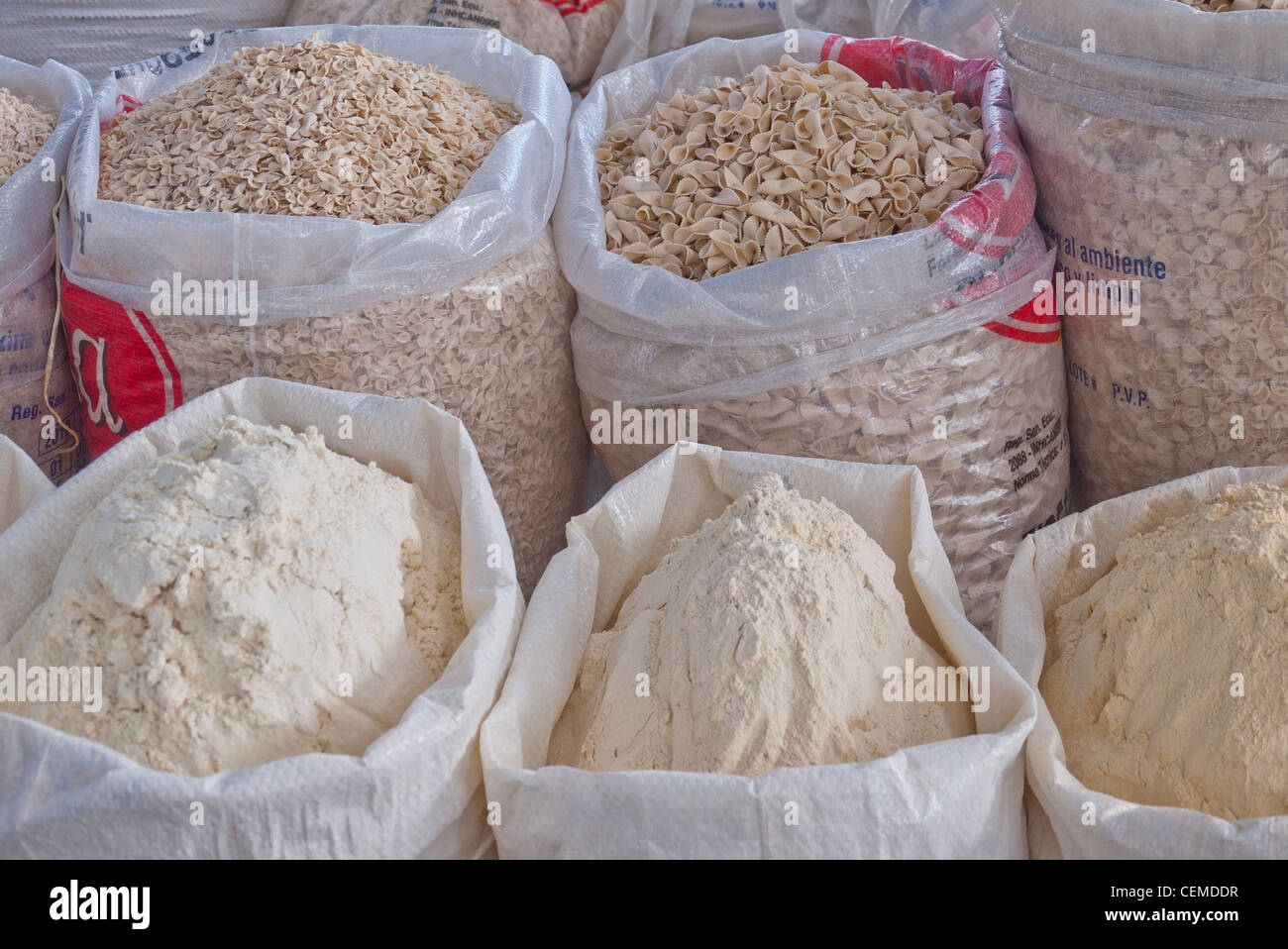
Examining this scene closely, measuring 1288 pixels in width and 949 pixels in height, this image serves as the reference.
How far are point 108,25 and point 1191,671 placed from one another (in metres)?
1.66

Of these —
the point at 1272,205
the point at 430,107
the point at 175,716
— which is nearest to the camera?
the point at 175,716

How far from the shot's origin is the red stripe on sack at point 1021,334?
4.07ft

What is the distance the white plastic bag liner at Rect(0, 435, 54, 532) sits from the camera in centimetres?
110

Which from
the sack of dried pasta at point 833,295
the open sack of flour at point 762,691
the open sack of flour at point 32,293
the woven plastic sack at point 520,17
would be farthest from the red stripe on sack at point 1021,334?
the open sack of flour at point 32,293

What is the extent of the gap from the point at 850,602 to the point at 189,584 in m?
0.46

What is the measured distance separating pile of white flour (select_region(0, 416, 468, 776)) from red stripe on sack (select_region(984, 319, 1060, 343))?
1.98 feet

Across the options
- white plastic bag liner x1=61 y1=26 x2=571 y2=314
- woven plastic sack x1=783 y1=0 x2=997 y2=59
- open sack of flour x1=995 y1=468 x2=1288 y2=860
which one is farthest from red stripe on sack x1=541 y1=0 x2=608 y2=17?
open sack of flour x1=995 y1=468 x2=1288 y2=860

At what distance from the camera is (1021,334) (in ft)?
4.15

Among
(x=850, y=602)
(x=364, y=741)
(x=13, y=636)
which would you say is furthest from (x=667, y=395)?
(x=13, y=636)

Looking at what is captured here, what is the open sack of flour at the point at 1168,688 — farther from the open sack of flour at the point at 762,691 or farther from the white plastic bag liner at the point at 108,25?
the white plastic bag liner at the point at 108,25

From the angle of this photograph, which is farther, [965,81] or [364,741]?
[965,81]

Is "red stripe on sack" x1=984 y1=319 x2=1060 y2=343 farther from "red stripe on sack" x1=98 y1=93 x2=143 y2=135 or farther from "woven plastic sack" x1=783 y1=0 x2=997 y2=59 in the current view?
"red stripe on sack" x1=98 y1=93 x2=143 y2=135

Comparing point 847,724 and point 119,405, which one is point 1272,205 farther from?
point 119,405

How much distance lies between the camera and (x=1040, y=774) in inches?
34.8
